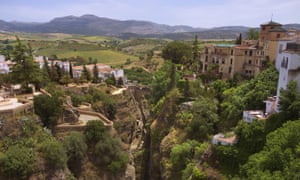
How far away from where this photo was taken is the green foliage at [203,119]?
27.1 meters

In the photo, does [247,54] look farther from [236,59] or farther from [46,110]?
[46,110]

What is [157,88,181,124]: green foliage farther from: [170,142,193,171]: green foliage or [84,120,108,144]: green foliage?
[84,120,108,144]: green foliage

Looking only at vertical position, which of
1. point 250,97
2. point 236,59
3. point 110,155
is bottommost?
point 110,155

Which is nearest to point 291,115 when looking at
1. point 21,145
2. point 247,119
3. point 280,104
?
point 280,104

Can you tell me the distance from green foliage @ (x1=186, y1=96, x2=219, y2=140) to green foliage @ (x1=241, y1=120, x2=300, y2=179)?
943 cm

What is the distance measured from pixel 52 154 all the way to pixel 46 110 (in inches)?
220

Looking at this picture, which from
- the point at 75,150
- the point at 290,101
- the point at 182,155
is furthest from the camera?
the point at 182,155

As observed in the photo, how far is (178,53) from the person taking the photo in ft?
159

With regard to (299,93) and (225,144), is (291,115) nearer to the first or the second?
(299,93)

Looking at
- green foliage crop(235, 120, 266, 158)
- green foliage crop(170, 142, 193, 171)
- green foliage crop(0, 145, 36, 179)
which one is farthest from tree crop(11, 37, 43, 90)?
green foliage crop(235, 120, 266, 158)

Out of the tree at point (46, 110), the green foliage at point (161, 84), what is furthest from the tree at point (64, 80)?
the tree at point (46, 110)

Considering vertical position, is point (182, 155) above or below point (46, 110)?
below

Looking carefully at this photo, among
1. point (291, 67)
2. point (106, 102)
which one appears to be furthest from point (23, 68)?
point (291, 67)

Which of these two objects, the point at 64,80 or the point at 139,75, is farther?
the point at 139,75
